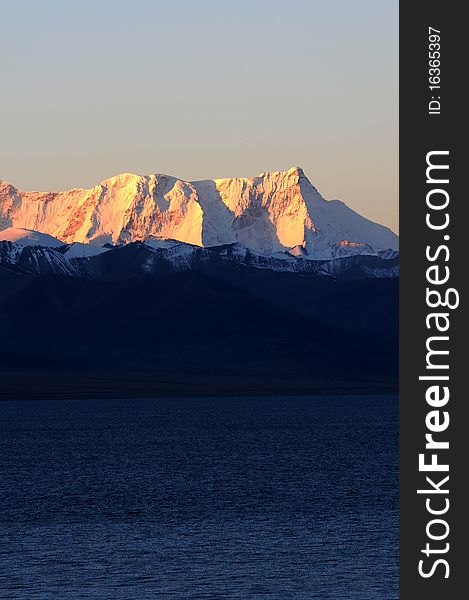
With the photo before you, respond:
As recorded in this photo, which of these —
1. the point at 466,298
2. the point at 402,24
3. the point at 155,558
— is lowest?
the point at 155,558

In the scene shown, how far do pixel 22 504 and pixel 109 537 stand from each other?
19.8 m

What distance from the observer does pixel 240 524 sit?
81812 millimetres

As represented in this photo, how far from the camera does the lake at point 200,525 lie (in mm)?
60688

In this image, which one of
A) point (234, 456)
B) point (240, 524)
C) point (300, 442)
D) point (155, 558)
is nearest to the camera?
point (155, 558)

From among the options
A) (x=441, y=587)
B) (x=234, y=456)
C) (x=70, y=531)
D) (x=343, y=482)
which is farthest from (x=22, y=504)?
(x=441, y=587)

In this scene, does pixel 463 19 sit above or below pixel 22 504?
above

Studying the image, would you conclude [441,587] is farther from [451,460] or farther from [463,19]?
[463,19]

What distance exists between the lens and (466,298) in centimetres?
3666

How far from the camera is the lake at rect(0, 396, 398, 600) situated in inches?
2389

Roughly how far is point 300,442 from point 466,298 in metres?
135

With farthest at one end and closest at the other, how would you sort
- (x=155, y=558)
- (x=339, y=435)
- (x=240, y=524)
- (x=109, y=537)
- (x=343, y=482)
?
(x=339, y=435), (x=343, y=482), (x=240, y=524), (x=109, y=537), (x=155, y=558)

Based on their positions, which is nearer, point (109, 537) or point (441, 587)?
point (441, 587)

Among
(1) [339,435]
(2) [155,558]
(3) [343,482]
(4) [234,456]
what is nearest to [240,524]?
(2) [155,558]

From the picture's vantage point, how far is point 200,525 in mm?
81938
